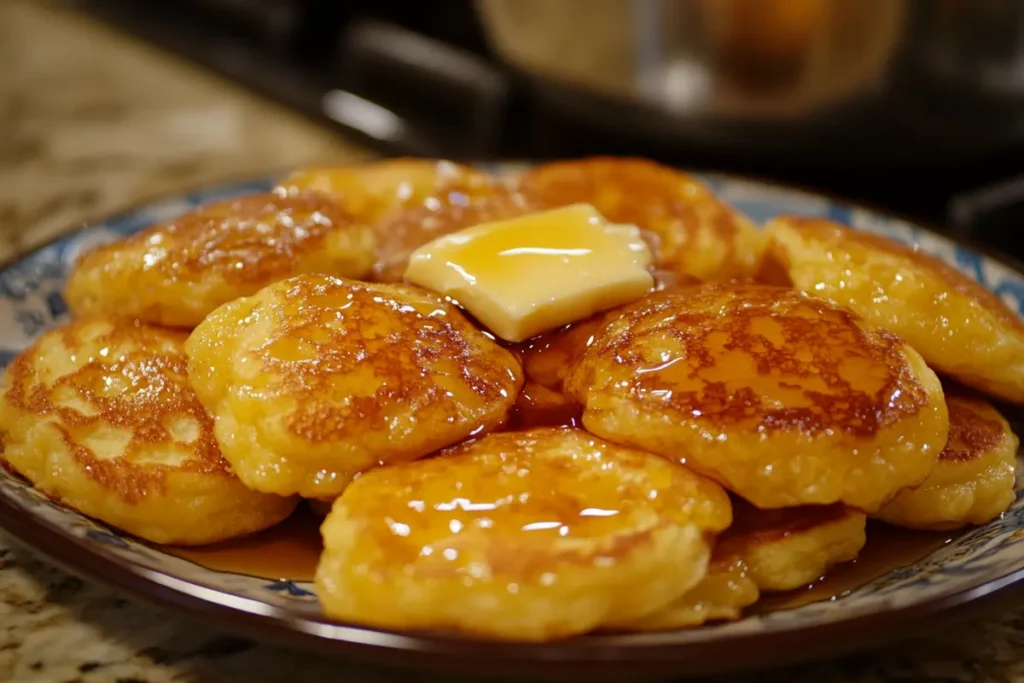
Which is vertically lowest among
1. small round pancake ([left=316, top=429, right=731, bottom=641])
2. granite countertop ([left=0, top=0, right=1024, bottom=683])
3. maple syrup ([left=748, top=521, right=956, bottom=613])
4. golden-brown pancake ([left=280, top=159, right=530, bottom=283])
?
granite countertop ([left=0, top=0, right=1024, bottom=683])

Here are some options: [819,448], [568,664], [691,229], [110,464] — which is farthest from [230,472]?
[691,229]

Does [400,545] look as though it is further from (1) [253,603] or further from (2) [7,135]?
(2) [7,135]

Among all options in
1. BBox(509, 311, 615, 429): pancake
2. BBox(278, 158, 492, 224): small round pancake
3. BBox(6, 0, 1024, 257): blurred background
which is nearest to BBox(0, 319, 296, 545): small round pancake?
BBox(509, 311, 615, 429): pancake

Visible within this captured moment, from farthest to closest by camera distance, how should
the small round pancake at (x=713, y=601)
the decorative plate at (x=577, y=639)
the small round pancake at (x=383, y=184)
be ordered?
the small round pancake at (x=383, y=184) → the small round pancake at (x=713, y=601) → the decorative plate at (x=577, y=639)

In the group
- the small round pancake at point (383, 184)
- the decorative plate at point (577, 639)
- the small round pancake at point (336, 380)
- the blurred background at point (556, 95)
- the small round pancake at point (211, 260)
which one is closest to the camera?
the decorative plate at point (577, 639)

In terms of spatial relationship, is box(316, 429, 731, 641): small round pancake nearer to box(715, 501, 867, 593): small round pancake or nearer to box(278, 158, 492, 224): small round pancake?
box(715, 501, 867, 593): small round pancake

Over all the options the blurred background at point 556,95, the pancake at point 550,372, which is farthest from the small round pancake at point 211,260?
the blurred background at point 556,95

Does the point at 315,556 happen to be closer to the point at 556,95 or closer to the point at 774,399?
the point at 774,399

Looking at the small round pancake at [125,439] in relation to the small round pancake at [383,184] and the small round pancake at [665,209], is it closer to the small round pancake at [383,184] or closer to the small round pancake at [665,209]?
the small round pancake at [383,184]
